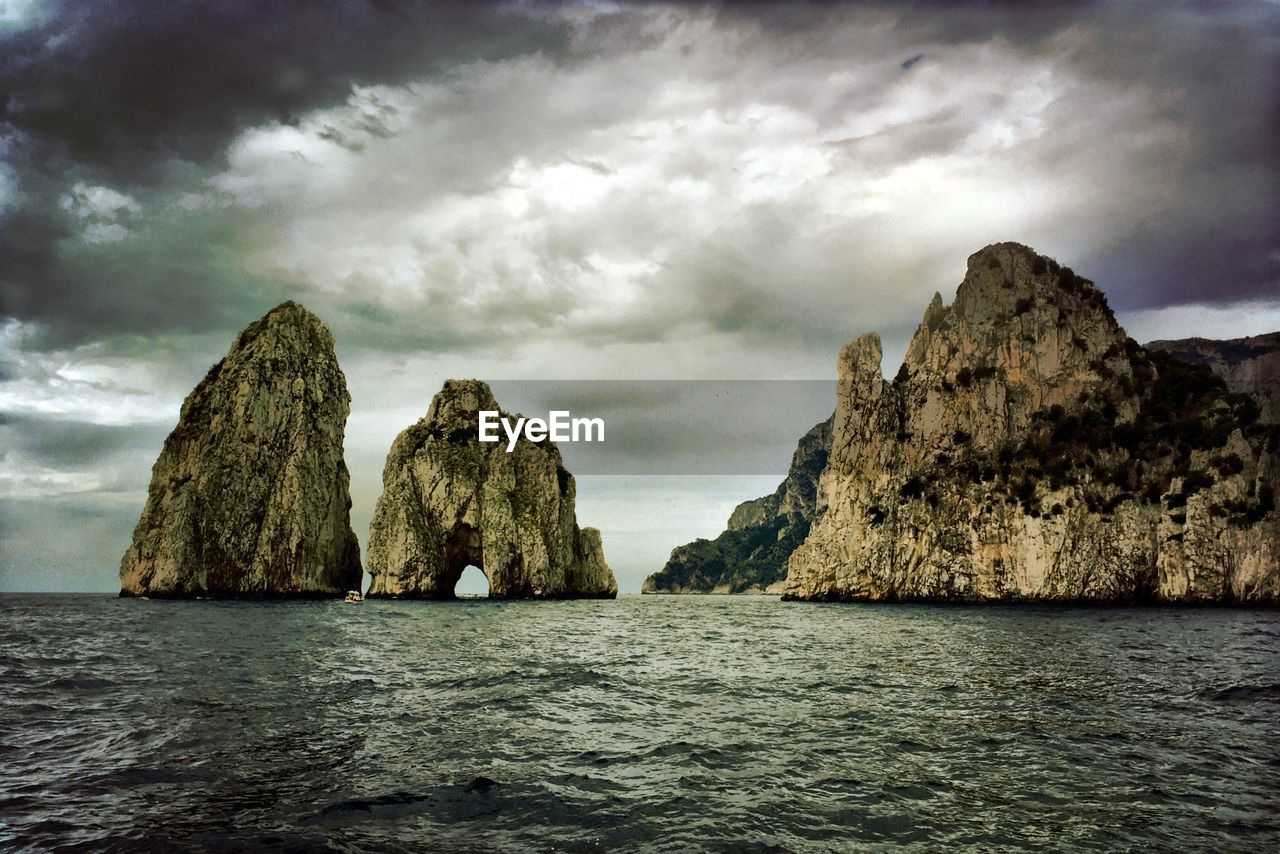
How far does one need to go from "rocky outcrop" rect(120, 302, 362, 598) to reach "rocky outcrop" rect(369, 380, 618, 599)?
Result: 9.76 meters

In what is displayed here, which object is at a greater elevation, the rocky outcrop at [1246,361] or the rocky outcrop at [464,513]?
the rocky outcrop at [1246,361]

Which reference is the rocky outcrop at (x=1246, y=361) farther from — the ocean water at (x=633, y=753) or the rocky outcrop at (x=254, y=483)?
the rocky outcrop at (x=254, y=483)

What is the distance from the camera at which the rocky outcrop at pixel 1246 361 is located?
85.3 metres

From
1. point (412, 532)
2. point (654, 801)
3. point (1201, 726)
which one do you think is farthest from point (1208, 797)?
point (412, 532)

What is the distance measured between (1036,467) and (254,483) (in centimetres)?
11152

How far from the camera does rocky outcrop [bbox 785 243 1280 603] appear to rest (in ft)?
263

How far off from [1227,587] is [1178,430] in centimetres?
2006

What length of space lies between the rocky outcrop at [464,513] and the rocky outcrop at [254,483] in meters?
9.76

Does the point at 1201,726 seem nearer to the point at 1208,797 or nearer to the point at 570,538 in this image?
the point at 1208,797

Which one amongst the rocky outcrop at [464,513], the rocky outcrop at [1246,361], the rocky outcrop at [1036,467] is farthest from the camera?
the rocky outcrop at [464,513]

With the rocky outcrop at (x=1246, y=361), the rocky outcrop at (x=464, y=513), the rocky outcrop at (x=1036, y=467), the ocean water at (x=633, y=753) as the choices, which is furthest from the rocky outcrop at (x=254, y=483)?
the rocky outcrop at (x=1246, y=361)

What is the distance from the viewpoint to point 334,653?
2781cm

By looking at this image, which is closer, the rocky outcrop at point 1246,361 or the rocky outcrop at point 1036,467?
the rocky outcrop at point 1036,467

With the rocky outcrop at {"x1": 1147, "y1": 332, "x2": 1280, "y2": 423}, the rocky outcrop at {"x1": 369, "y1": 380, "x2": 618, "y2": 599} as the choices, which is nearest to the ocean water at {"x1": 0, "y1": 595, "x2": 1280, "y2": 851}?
the rocky outcrop at {"x1": 1147, "y1": 332, "x2": 1280, "y2": 423}
